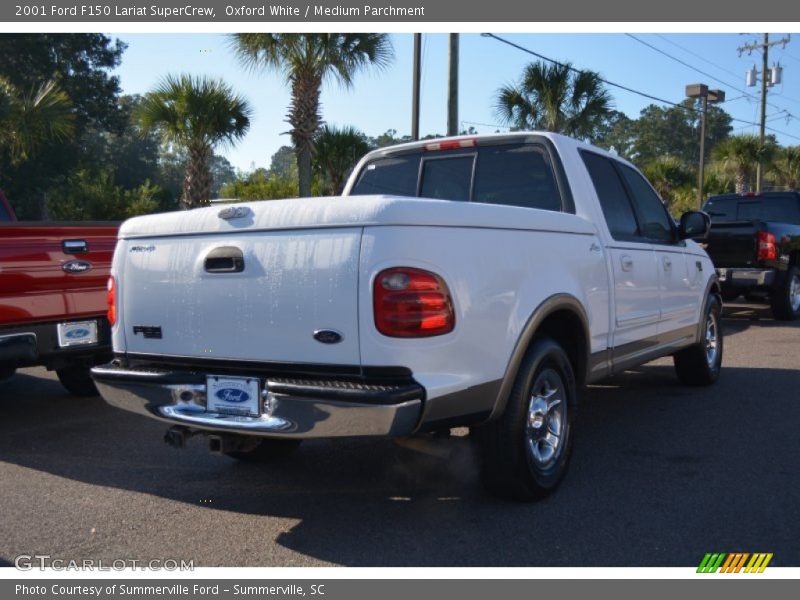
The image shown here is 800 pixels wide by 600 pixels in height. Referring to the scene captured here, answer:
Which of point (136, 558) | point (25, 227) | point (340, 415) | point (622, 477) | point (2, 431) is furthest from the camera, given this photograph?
point (2, 431)

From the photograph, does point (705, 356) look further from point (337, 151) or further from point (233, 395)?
point (337, 151)

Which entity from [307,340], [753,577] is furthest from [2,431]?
[753,577]

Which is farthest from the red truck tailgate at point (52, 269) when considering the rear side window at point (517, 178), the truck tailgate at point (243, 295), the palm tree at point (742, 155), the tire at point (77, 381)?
the palm tree at point (742, 155)

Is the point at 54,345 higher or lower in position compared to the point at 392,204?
lower

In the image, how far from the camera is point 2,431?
6.04m

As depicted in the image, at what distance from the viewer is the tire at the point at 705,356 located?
701cm

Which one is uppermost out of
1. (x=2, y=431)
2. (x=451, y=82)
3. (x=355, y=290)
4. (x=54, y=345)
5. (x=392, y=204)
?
(x=451, y=82)

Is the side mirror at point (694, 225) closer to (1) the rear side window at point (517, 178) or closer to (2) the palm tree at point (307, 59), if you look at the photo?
(1) the rear side window at point (517, 178)

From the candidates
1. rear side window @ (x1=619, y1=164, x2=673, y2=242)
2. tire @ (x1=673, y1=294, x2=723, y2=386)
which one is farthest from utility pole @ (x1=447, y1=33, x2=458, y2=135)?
rear side window @ (x1=619, y1=164, x2=673, y2=242)

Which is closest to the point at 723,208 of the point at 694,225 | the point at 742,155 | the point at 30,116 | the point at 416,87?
the point at 416,87

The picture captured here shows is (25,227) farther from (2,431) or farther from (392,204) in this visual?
(392,204)

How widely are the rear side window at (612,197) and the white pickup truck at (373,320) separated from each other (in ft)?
1.01

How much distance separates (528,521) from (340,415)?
123 cm

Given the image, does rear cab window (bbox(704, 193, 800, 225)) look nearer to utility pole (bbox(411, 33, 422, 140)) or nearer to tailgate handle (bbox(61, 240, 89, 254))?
utility pole (bbox(411, 33, 422, 140))
